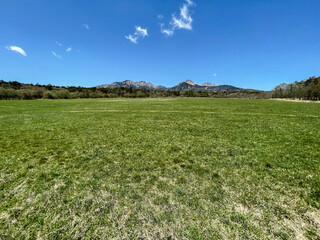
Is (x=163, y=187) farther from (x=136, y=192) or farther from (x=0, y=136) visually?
(x=0, y=136)

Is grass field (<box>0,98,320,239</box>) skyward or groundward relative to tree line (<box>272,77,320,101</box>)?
groundward

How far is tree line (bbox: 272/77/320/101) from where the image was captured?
75.4m

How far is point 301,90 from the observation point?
85.6m

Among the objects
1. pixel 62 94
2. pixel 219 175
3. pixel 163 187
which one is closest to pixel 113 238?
pixel 163 187

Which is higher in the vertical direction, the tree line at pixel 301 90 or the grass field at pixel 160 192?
the tree line at pixel 301 90

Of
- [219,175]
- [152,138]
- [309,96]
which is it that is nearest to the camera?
[219,175]

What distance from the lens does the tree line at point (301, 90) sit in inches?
2967

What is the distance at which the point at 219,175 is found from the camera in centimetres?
460

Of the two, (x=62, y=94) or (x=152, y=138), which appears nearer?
(x=152, y=138)

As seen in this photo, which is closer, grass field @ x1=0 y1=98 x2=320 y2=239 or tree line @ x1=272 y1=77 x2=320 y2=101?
grass field @ x1=0 y1=98 x2=320 y2=239

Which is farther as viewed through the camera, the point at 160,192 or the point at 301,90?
the point at 301,90

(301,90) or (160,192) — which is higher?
(301,90)

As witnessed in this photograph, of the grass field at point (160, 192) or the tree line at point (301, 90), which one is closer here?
the grass field at point (160, 192)

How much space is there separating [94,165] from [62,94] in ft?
339
